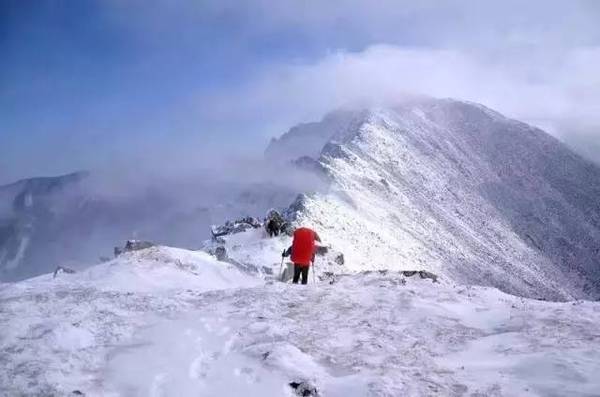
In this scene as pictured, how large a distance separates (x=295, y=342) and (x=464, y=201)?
11395 centimetres

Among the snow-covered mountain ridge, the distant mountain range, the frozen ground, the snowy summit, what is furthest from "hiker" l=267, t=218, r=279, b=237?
the frozen ground

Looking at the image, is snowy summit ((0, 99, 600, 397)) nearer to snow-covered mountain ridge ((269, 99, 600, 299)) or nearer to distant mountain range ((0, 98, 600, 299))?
distant mountain range ((0, 98, 600, 299))

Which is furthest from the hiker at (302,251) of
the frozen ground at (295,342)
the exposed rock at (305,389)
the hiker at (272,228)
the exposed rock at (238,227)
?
the exposed rock at (238,227)

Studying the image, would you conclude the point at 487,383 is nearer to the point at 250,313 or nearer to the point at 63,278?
the point at 250,313

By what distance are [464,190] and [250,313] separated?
118080 millimetres

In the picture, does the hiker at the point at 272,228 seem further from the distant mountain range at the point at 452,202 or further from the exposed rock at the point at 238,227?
the distant mountain range at the point at 452,202

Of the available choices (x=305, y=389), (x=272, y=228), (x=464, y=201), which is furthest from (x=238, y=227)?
(x=464, y=201)

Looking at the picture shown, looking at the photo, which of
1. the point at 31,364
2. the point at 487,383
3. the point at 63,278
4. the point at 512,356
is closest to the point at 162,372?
the point at 31,364

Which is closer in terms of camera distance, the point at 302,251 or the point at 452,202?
the point at 302,251

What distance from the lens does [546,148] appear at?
14688cm

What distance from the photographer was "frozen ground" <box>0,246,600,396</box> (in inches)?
298

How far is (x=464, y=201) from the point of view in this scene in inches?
4587

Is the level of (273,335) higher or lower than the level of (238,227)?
lower

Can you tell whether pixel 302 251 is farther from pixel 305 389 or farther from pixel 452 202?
pixel 452 202
